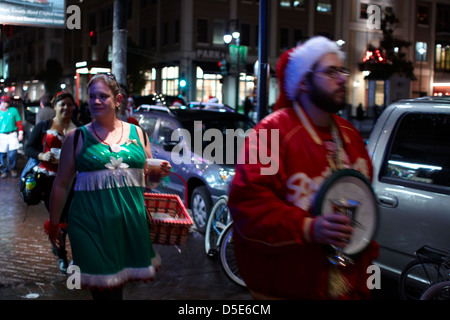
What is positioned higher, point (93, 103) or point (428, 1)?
point (428, 1)

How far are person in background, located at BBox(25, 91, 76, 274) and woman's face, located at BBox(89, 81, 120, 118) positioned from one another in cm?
248

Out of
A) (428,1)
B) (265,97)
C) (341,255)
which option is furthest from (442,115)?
(428,1)

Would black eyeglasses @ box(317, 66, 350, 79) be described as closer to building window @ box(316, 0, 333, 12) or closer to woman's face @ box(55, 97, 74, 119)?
woman's face @ box(55, 97, 74, 119)

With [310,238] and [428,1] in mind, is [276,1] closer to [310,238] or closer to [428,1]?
[428,1]

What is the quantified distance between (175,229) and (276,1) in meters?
45.1

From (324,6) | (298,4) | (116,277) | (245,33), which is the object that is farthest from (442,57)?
(116,277)

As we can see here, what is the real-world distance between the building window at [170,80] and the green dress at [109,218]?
4151 cm

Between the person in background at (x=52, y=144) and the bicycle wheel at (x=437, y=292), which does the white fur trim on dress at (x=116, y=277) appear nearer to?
the bicycle wheel at (x=437, y=292)

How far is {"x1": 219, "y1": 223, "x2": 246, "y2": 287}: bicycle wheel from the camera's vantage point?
5820 mm

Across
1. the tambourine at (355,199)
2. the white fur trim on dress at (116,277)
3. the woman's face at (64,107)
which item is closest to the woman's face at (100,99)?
the white fur trim on dress at (116,277)

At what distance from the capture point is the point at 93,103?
3.84m

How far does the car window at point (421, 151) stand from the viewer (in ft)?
14.5
